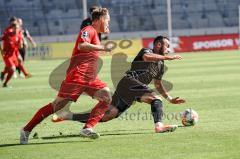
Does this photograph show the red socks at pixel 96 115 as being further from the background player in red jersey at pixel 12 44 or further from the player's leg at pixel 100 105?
the background player in red jersey at pixel 12 44

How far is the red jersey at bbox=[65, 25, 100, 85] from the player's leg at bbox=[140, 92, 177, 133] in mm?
1161

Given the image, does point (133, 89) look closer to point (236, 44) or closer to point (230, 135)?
point (230, 135)

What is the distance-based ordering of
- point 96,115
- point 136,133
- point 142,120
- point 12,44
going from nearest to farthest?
point 96,115 < point 136,133 < point 142,120 < point 12,44

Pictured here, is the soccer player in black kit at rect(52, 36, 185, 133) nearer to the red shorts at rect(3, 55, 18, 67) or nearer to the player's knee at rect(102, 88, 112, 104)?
the player's knee at rect(102, 88, 112, 104)

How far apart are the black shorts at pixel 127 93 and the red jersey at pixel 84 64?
47.1 inches

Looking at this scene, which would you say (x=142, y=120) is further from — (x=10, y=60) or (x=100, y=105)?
(x=10, y=60)

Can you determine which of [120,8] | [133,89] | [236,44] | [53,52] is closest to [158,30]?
[120,8]

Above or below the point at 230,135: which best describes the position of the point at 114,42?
below

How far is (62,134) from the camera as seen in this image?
35.0 feet

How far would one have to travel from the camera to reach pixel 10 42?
2486cm

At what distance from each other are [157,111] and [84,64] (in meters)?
1.45

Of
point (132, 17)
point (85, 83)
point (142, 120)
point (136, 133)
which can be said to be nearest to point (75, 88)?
point (85, 83)

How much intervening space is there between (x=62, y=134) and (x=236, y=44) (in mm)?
37382

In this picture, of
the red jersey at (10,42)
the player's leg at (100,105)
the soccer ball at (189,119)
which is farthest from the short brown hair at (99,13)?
the red jersey at (10,42)
